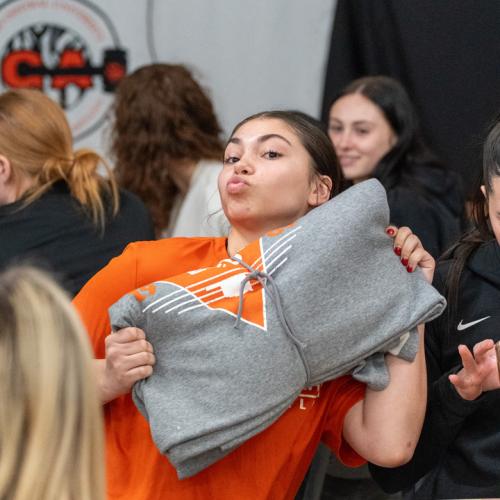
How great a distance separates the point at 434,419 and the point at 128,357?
0.55 metres

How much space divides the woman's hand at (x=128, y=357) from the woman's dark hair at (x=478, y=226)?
576mm

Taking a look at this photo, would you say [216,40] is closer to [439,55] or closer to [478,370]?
[439,55]

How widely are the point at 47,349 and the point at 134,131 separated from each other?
223cm

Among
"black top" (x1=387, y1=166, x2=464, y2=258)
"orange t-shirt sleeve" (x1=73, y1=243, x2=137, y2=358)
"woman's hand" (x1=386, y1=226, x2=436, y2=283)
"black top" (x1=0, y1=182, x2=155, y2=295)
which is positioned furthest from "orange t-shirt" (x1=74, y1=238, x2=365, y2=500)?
"black top" (x1=387, y1=166, x2=464, y2=258)

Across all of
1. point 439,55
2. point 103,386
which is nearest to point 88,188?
point 103,386

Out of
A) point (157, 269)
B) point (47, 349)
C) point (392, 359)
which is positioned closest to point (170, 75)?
point (157, 269)

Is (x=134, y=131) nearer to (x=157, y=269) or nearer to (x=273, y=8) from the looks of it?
(x=273, y=8)

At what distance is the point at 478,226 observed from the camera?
208 centimetres

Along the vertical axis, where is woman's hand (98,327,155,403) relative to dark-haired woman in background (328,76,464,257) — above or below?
above

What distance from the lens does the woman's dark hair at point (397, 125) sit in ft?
10.8

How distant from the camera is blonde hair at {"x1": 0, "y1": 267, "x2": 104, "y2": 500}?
3.93 feet

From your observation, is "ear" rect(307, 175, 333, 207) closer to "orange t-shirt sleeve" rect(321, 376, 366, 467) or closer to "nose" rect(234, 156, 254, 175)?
"nose" rect(234, 156, 254, 175)

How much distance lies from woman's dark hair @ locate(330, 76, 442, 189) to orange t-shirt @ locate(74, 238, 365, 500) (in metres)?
1.43

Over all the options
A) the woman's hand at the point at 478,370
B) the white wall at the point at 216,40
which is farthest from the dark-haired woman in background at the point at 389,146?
the woman's hand at the point at 478,370
